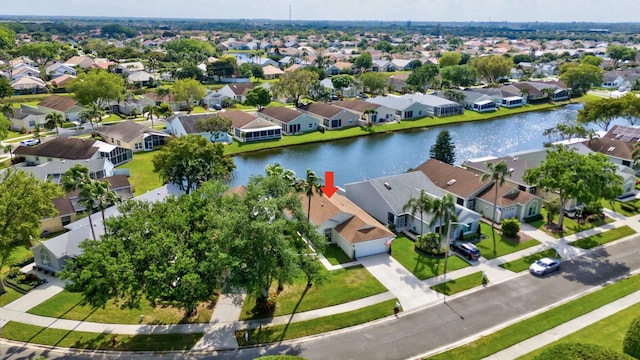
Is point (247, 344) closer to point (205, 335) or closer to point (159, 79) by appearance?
point (205, 335)

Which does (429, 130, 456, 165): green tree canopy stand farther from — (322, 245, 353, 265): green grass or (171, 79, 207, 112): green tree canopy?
(171, 79, 207, 112): green tree canopy

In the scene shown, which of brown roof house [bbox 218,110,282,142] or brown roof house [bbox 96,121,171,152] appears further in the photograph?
brown roof house [bbox 218,110,282,142]

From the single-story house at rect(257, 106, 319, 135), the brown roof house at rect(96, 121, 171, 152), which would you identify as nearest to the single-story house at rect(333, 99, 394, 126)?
the single-story house at rect(257, 106, 319, 135)

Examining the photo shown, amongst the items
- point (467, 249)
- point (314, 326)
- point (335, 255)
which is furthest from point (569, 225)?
point (314, 326)

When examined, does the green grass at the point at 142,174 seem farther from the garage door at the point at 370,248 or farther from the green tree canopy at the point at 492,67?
the green tree canopy at the point at 492,67

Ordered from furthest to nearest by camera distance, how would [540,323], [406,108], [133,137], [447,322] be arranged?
[406,108], [133,137], [447,322], [540,323]

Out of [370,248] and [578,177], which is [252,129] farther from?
[578,177]

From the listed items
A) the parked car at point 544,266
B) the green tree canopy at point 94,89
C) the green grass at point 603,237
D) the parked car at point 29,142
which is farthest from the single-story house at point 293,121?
the parked car at point 544,266
